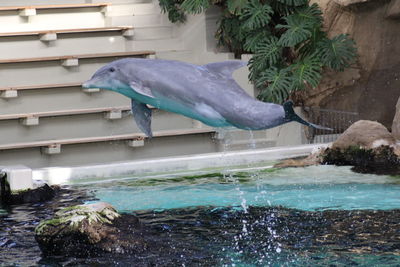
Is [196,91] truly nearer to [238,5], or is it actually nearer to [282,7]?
[238,5]

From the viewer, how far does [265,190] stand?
270 inches

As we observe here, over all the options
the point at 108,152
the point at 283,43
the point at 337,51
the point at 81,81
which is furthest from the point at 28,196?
the point at 337,51

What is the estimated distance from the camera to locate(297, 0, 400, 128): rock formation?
927 cm

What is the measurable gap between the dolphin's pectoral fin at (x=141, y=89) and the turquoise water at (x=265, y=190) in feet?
8.60

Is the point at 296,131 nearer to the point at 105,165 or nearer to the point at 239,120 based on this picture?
the point at 105,165

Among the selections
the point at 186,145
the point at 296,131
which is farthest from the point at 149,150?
the point at 296,131

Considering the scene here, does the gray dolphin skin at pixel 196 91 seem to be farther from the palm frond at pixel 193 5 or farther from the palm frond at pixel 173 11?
the palm frond at pixel 173 11

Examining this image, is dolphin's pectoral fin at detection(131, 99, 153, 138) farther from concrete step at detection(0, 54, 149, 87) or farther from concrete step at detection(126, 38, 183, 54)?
concrete step at detection(126, 38, 183, 54)

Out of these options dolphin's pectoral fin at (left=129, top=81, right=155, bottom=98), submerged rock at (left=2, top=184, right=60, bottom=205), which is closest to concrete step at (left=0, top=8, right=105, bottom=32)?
submerged rock at (left=2, top=184, right=60, bottom=205)

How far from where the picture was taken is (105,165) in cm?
734

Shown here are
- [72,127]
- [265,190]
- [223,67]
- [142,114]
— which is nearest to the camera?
[223,67]

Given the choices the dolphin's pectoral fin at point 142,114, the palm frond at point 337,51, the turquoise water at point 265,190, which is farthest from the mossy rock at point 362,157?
the dolphin's pectoral fin at point 142,114

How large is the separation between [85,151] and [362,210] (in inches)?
134

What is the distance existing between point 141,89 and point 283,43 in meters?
5.37
